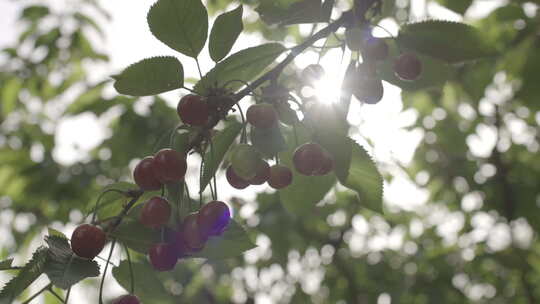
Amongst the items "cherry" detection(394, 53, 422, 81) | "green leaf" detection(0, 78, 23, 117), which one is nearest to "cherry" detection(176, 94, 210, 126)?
"cherry" detection(394, 53, 422, 81)

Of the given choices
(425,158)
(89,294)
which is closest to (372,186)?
(425,158)

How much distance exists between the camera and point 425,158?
4160 mm

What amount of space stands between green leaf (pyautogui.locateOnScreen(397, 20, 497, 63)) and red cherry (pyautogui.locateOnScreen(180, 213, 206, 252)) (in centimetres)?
94

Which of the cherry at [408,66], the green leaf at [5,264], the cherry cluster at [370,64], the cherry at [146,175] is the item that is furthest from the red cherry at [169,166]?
the cherry at [408,66]

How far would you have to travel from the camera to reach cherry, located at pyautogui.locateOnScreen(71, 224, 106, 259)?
116 cm

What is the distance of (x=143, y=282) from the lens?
56.3 inches

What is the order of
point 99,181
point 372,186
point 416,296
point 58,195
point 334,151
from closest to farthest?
point 334,151 < point 372,186 < point 416,296 < point 58,195 < point 99,181

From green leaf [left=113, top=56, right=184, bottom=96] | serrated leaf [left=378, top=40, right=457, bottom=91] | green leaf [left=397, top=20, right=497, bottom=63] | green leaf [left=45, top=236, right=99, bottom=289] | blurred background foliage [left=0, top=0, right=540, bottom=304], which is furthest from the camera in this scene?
blurred background foliage [left=0, top=0, right=540, bottom=304]

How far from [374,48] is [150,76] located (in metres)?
0.71

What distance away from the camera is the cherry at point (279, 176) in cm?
144

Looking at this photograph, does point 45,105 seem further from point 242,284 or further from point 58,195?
point 242,284

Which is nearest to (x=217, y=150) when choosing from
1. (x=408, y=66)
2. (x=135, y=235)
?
(x=135, y=235)

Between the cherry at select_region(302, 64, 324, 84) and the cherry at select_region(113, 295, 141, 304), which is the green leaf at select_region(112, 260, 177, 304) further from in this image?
the cherry at select_region(302, 64, 324, 84)

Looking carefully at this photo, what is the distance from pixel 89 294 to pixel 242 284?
14.7 ft
